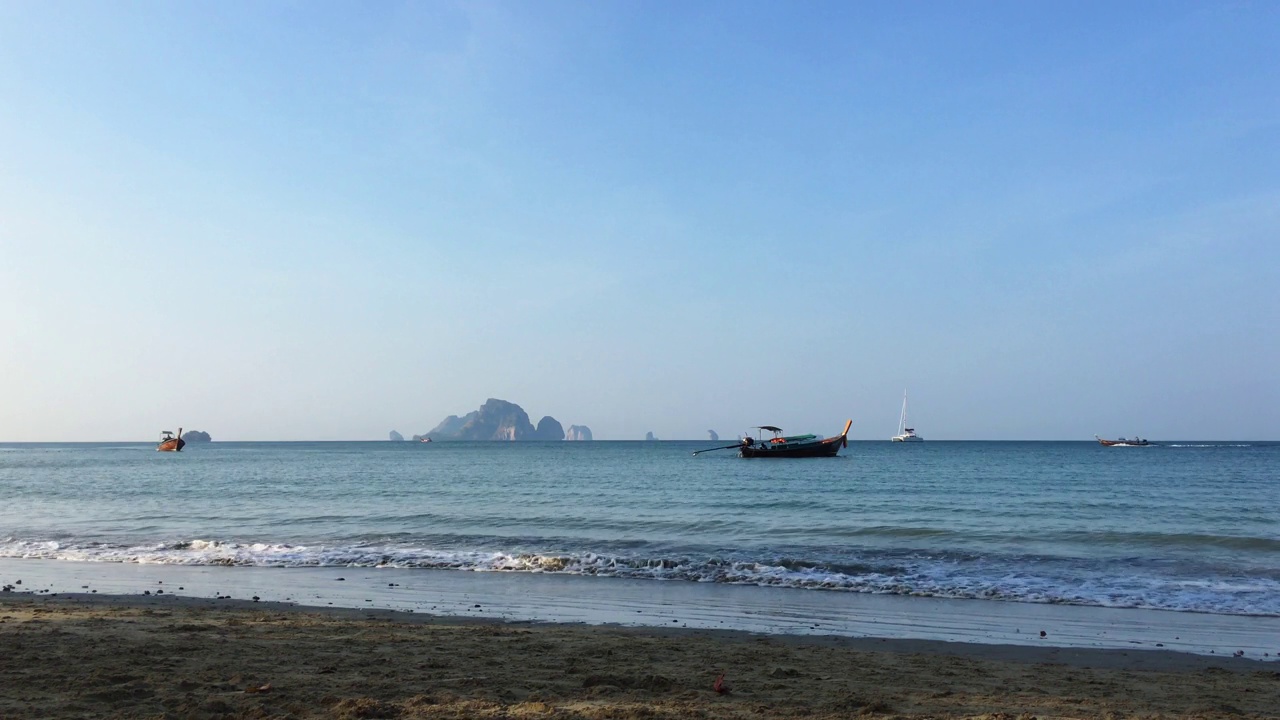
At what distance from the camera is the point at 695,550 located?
19.3 meters

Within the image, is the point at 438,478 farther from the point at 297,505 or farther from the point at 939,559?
the point at 939,559

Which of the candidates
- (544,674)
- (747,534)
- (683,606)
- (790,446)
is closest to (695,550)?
(747,534)

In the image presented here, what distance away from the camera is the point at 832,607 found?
13.0 m

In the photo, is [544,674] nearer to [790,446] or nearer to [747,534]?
[747,534]

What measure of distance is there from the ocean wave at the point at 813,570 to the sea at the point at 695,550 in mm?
82

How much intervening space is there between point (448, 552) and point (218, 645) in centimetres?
1052

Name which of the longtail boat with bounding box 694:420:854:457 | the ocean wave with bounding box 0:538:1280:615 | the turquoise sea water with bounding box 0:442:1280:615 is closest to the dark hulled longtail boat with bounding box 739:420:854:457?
the longtail boat with bounding box 694:420:854:457

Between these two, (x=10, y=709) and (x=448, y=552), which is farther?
(x=448, y=552)

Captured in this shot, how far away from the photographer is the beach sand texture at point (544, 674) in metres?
6.58

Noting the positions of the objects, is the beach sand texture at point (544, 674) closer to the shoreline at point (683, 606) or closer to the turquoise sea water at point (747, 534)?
the shoreline at point (683, 606)

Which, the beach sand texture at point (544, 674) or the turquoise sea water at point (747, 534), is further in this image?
the turquoise sea water at point (747, 534)

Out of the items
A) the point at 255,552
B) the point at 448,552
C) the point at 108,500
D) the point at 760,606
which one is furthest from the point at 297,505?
the point at 760,606

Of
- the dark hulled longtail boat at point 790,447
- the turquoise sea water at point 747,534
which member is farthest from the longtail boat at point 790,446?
the turquoise sea water at point 747,534

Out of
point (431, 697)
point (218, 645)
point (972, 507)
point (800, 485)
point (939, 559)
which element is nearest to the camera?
point (431, 697)
